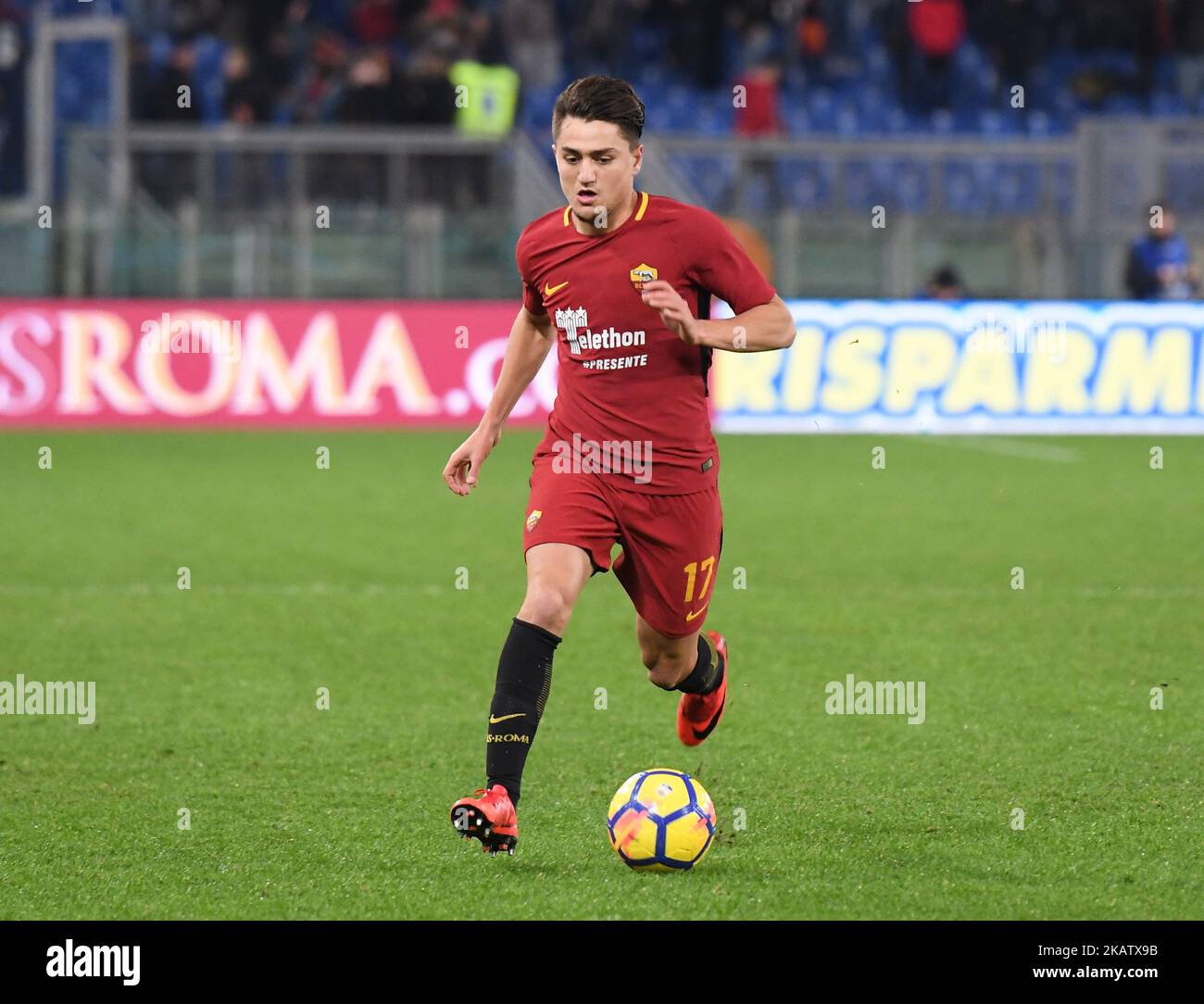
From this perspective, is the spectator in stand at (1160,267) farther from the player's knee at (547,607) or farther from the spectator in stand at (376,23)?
the player's knee at (547,607)

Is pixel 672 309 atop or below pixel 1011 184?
below

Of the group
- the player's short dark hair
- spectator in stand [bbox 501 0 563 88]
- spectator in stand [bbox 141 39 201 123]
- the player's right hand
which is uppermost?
spectator in stand [bbox 501 0 563 88]

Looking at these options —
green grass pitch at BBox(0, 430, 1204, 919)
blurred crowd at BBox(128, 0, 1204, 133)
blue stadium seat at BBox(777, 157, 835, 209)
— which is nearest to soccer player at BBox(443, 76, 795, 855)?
green grass pitch at BBox(0, 430, 1204, 919)

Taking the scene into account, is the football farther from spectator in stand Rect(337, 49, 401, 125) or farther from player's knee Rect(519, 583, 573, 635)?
spectator in stand Rect(337, 49, 401, 125)

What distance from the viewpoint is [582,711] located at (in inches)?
262

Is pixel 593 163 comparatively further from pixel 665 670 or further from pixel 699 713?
Answer: pixel 699 713

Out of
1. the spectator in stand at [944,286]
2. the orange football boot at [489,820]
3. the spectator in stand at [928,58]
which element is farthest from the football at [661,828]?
the spectator in stand at [928,58]

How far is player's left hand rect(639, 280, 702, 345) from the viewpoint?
4.43m

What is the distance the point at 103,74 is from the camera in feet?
60.9

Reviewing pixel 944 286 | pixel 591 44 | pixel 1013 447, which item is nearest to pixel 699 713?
pixel 1013 447

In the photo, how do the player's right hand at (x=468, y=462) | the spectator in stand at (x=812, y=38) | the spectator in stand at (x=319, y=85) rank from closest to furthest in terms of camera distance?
1. the player's right hand at (x=468, y=462)
2. the spectator in stand at (x=319, y=85)
3. the spectator in stand at (x=812, y=38)

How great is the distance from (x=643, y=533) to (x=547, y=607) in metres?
0.38

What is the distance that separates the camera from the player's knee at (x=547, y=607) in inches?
188

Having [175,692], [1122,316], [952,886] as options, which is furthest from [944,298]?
[952,886]
